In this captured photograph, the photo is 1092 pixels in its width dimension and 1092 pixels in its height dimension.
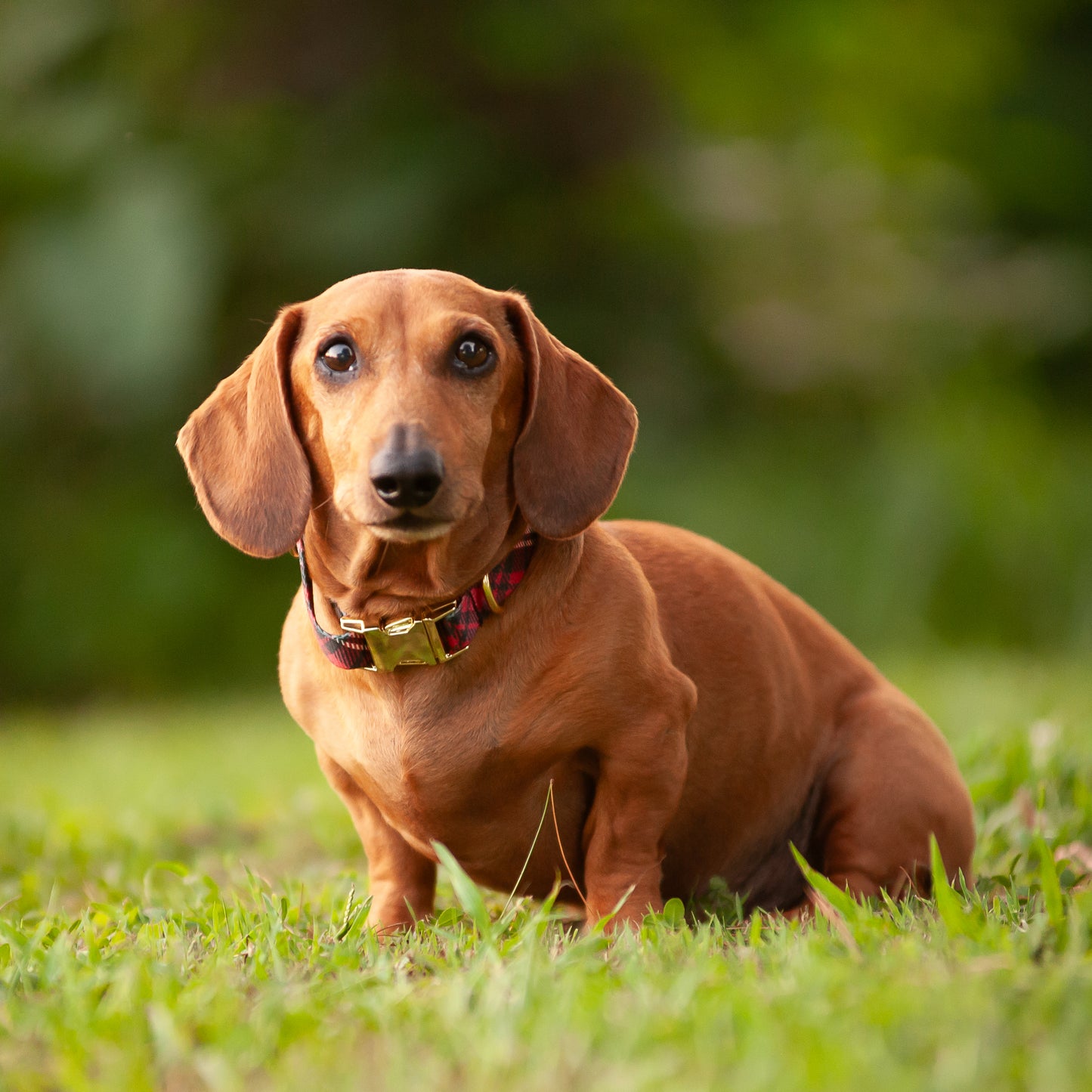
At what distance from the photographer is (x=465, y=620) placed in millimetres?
2666

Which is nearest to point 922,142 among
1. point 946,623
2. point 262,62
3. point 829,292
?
point 829,292

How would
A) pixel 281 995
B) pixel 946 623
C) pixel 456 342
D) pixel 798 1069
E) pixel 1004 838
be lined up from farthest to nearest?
pixel 946 623
pixel 1004 838
pixel 456 342
pixel 281 995
pixel 798 1069

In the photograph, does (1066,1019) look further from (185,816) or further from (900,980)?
(185,816)

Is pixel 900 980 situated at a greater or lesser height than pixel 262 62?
lesser

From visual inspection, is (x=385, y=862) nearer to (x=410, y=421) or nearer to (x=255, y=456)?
(x=255, y=456)

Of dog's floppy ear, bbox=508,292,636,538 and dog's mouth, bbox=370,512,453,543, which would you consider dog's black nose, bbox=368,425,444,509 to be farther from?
dog's floppy ear, bbox=508,292,636,538

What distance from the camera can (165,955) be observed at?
2398 mm

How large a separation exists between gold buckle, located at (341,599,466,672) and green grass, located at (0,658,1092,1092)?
466 mm

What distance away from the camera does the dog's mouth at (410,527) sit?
2.48 metres

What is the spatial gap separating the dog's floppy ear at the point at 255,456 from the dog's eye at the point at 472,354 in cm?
35

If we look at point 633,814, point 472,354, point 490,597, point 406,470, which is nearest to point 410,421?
point 406,470

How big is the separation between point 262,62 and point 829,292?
15.1 feet

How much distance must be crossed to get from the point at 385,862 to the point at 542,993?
42.9 inches

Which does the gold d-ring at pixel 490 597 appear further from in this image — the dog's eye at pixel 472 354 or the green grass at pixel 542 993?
the green grass at pixel 542 993
